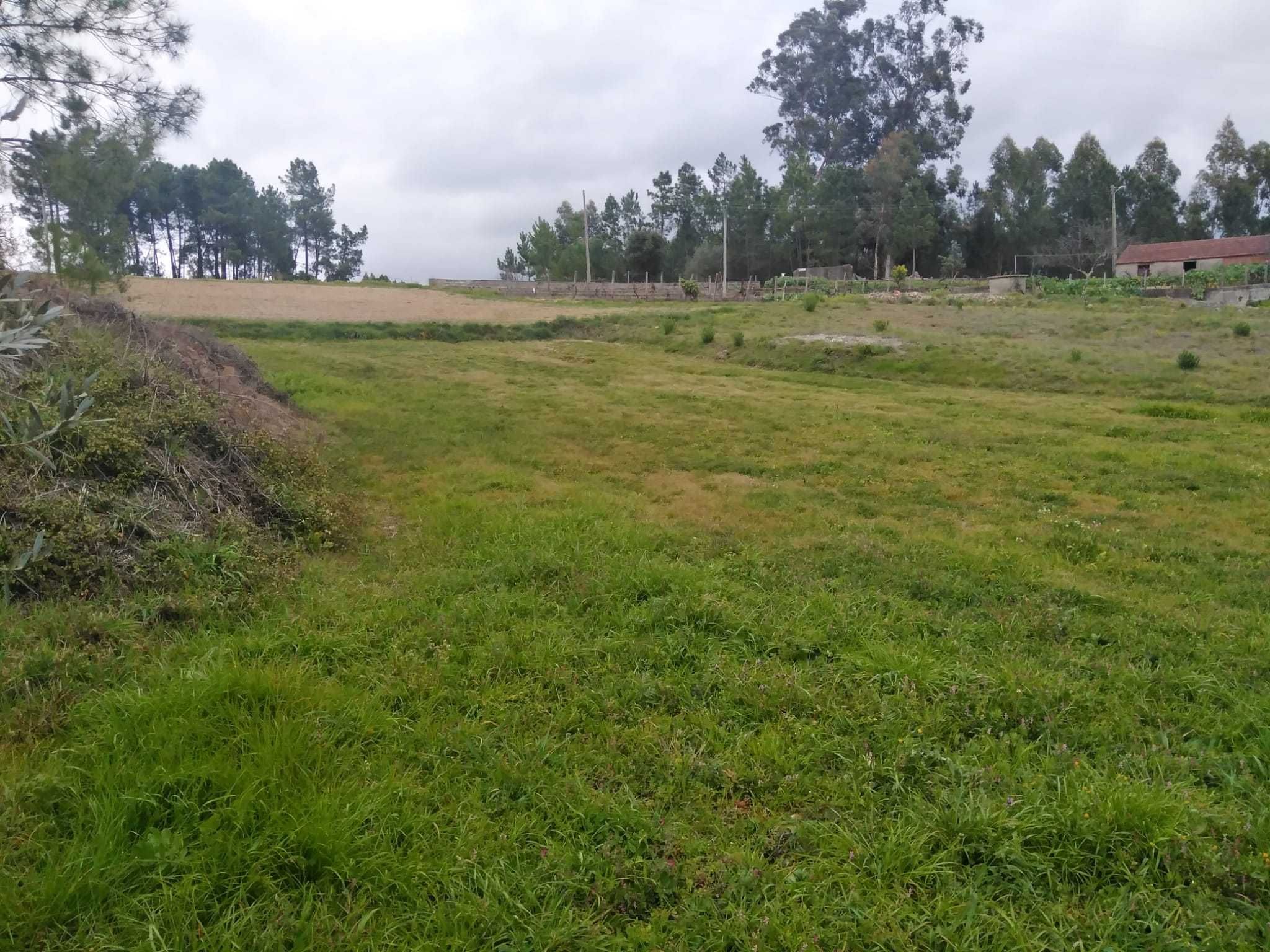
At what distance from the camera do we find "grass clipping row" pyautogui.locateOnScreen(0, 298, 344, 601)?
13.9 feet

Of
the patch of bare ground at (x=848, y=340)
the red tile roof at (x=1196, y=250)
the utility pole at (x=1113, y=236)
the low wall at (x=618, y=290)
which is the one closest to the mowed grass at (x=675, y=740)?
the patch of bare ground at (x=848, y=340)

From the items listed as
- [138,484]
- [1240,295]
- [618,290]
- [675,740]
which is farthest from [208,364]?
[1240,295]

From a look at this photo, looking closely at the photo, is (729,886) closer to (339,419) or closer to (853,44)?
(339,419)

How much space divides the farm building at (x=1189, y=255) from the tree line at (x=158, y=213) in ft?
170

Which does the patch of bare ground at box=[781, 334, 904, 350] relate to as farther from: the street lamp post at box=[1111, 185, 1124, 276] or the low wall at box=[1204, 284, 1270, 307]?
the street lamp post at box=[1111, 185, 1124, 276]

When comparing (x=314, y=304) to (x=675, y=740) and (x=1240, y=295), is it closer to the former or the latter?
(x=675, y=740)

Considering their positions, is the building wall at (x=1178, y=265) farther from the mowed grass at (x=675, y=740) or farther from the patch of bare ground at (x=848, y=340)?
the mowed grass at (x=675, y=740)

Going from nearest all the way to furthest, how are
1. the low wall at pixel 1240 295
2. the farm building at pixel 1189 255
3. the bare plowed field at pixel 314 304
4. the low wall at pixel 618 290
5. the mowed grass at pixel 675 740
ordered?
the mowed grass at pixel 675 740 → the bare plowed field at pixel 314 304 → the low wall at pixel 1240 295 → the low wall at pixel 618 290 → the farm building at pixel 1189 255

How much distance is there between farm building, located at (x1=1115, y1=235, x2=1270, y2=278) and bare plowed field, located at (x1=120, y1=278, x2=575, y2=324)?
39.1 meters

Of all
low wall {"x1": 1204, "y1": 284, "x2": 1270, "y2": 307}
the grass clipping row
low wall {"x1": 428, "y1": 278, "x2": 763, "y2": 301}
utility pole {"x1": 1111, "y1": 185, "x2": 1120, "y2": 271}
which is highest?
utility pole {"x1": 1111, "y1": 185, "x2": 1120, "y2": 271}

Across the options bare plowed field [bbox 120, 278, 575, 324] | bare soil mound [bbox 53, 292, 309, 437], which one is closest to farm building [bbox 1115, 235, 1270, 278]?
bare plowed field [bbox 120, 278, 575, 324]

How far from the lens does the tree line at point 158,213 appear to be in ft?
28.0

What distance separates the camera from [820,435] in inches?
404

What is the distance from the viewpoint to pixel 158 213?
2238 inches
